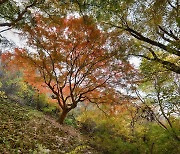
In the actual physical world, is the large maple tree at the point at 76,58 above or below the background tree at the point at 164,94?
above

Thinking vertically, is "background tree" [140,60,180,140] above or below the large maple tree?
below

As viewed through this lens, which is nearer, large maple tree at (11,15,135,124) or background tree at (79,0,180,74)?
background tree at (79,0,180,74)

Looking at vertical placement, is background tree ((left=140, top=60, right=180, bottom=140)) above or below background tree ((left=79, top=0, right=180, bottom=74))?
below

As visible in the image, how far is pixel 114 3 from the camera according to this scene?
189 inches

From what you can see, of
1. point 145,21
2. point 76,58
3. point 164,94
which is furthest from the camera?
point 76,58

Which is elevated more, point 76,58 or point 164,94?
point 76,58

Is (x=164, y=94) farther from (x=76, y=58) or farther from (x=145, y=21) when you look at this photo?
(x=76, y=58)

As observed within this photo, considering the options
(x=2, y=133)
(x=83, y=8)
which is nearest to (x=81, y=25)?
(x=83, y=8)

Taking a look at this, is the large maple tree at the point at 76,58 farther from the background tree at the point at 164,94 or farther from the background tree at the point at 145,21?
the background tree at the point at 164,94

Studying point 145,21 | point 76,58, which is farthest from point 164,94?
point 76,58

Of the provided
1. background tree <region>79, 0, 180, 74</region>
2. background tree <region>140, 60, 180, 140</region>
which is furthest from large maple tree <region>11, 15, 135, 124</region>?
background tree <region>140, 60, 180, 140</region>

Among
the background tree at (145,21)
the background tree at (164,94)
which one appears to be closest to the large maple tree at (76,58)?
the background tree at (145,21)

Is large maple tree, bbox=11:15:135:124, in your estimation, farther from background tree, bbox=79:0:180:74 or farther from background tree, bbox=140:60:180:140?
background tree, bbox=140:60:180:140

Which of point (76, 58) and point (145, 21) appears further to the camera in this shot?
point (76, 58)
